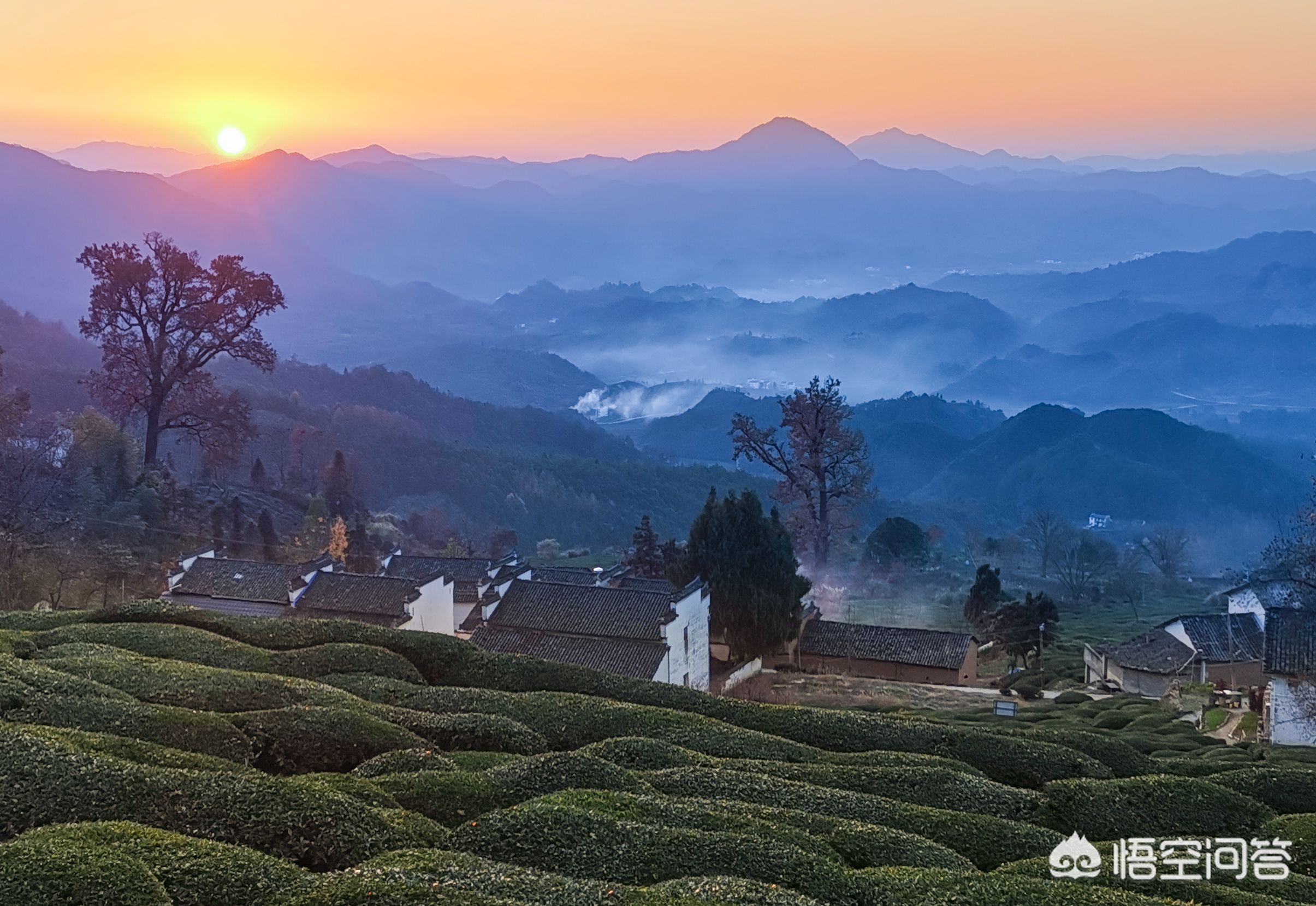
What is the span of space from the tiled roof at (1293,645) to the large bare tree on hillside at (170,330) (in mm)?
36280

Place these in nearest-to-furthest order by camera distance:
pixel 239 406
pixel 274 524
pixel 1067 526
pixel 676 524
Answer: pixel 239 406 < pixel 274 524 < pixel 1067 526 < pixel 676 524

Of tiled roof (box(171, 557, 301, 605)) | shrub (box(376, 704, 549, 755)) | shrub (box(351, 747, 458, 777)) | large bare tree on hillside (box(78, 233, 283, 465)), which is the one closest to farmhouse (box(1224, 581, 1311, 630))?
shrub (box(376, 704, 549, 755))

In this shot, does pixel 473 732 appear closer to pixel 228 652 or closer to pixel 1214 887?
pixel 228 652

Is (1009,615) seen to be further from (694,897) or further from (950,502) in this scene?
(950,502)

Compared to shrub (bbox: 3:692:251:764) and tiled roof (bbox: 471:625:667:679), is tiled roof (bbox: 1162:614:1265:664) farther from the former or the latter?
shrub (bbox: 3:692:251:764)

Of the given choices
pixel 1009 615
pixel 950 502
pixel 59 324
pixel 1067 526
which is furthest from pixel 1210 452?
pixel 59 324

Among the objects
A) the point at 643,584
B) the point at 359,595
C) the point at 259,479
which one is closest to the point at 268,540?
the point at 259,479

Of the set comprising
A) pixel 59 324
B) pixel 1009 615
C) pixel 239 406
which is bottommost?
pixel 1009 615

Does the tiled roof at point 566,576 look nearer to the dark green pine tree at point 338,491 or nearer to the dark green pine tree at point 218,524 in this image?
the dark green pine tree at point 218,524

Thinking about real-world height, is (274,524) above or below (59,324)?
below

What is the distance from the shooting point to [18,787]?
11.4 m

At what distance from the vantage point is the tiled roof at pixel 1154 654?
3631 centimetres

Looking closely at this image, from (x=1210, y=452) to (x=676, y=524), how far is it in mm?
78437

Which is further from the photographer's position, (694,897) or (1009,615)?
(1009,615)
